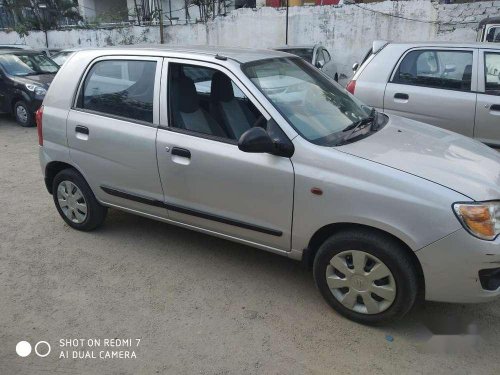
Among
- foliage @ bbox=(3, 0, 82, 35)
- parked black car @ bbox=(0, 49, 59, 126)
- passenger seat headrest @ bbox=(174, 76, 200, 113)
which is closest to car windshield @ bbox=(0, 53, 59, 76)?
parked black car @ bbox=(0, 49, 59, 126)

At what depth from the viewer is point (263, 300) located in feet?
10.6

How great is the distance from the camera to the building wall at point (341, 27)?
1219cm

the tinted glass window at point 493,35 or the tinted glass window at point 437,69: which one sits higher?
the tinted glass window at point 493,35

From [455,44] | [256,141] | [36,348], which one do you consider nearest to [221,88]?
[256,141]

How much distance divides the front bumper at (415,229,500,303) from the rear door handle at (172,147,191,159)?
1686mm

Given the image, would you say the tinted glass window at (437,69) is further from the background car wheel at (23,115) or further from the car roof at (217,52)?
the background car wheel at (23,115)

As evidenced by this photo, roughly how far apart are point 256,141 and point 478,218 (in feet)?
4.42

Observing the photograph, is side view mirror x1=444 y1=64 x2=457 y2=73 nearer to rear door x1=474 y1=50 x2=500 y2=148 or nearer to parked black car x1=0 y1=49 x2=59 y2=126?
rear door x1=474 y1=50 x2=500 y2=148

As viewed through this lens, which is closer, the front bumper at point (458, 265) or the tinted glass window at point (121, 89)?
the front bumper at point (458, 265)

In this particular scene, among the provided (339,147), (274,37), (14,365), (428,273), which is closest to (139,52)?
(339,147)

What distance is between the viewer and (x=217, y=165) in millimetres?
3158

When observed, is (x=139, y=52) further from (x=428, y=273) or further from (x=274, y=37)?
(x=274, y=37)

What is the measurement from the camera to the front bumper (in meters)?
2.47

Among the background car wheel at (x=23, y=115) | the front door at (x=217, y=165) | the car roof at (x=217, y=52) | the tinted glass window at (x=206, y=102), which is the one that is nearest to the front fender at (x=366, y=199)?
the front door at (x=217, y=165)
